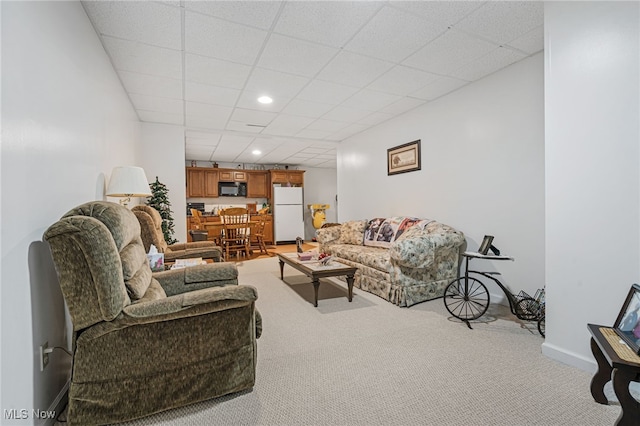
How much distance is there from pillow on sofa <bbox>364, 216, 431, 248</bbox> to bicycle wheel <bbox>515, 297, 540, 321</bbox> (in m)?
1.41

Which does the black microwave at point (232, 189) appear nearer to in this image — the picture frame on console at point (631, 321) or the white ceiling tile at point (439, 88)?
the white ceiling tile at point (439, 88)

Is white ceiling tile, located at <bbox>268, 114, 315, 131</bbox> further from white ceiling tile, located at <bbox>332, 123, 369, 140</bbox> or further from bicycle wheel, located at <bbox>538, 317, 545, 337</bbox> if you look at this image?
bicycle wheel, located at <bbox>538, 317, 545, 337</bbox>

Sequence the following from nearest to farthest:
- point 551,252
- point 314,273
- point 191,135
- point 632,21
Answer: point 632,21, point 551,252, point 314,273, point 191,135

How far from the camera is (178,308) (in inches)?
57.9

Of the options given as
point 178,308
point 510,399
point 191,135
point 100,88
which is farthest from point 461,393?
point 191,135

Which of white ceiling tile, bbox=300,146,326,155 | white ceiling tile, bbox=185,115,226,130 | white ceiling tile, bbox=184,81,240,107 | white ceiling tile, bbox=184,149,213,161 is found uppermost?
white ceiling tile, bbox=184,81,240,107

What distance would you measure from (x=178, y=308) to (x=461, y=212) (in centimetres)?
327

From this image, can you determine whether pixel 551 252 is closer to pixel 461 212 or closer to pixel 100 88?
pixel 461 212

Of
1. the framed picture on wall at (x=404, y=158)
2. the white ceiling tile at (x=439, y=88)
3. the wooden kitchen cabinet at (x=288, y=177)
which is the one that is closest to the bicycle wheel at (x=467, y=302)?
the framed picture on wall at (x=404, y=158)

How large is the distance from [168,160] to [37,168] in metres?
3.63

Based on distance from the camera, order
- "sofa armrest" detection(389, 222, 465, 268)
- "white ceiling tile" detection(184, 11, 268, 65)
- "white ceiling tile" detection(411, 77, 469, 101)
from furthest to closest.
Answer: "white ceiling tile" detection(411, 77, 469, 101)
"sofa armrest" detection(389, 222, 465, 268)
"white ceiling tile" detection(184, 11, 268, 65)

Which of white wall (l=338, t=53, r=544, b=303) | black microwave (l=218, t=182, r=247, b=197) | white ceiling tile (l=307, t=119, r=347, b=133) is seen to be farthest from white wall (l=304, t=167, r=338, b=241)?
white wall (l=338, t=53, r=544, b=303)

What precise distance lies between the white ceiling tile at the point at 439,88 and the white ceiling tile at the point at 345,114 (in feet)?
2.86

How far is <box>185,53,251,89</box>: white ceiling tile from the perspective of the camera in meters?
2.83
